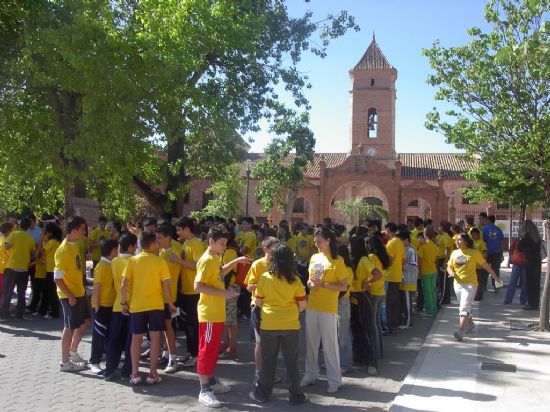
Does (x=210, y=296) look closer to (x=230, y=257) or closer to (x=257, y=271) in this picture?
(x=257, y=271)

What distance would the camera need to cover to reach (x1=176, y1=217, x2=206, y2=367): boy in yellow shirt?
24.7ft

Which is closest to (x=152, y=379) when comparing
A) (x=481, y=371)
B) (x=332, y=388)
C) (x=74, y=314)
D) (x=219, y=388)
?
(x=219, y=388)

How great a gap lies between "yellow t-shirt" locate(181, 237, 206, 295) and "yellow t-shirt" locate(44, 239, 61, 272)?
157 inches

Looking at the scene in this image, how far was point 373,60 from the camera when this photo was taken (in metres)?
55.9

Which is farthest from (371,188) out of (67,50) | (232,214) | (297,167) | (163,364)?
(163,364)

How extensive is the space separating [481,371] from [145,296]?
14.0 ft

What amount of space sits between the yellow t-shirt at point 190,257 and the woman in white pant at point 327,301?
1.68 m

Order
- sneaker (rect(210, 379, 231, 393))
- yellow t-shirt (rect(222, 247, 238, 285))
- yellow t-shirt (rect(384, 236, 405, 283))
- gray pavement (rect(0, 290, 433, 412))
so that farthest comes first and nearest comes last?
yellow t-shirt (rect(384, 236, 405, 283))
yellow t-shirt (rect(222, 247, 238, 285))
sneaker (rect(210, 379, 231, 393))
gray pavement (rect(0, 290, 433, 412))

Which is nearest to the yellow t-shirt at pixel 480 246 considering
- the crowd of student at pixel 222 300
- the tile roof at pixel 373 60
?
the crowd of student at pixel 222 300

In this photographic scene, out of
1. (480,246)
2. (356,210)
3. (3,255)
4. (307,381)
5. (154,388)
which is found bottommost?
(154,388)

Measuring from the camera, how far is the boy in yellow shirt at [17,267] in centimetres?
1079

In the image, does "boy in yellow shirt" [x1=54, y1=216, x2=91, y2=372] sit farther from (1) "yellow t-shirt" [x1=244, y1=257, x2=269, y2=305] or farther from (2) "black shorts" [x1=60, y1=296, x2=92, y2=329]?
(1) "yellow t-shirt" [x1=244, y1=257, x2=269, y2=305]

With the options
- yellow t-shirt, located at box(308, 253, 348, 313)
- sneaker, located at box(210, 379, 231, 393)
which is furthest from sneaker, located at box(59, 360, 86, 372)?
yellow t-shirt, located at box(308, 253, 348, 313)

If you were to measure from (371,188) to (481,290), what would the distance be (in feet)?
125
